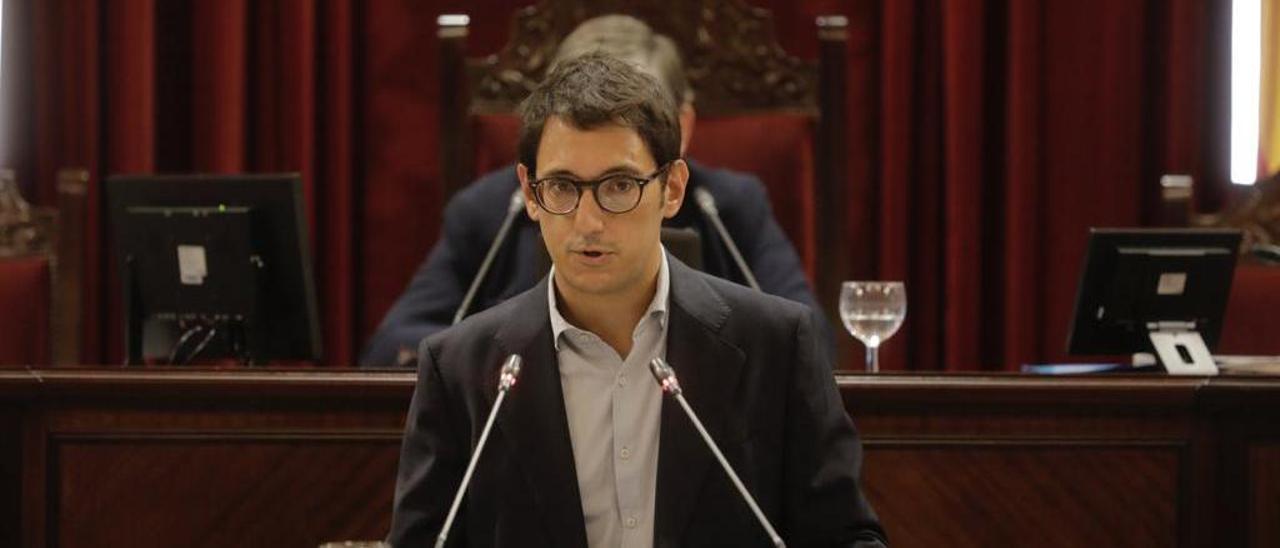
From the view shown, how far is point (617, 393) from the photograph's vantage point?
5.29 feet

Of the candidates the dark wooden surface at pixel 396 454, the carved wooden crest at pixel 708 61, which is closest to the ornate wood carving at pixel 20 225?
the carved wooden crest at pixel 708 61

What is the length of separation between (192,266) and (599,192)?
123 cm

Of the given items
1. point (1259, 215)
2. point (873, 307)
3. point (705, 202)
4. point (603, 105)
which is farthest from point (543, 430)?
point (1259, 215)

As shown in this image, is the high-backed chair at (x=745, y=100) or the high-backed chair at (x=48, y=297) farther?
the high-backed chair at (x=745, y=100)

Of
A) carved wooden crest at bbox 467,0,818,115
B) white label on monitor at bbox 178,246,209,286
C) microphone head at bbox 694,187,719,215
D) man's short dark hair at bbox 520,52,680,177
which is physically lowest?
white label on monitor at bbox 178,246,209,286

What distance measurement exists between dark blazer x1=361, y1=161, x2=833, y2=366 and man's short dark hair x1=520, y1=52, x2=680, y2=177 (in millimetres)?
1294

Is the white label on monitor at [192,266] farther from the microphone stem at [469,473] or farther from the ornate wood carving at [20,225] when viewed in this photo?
the microphone stem at [469,473]

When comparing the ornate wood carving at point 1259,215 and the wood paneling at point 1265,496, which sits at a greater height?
the ornate wood carving at point 1259,215

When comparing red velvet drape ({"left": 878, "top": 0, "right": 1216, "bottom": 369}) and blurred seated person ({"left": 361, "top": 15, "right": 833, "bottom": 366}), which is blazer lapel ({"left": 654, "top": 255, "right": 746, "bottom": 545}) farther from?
red velvet drape ({"left": 878, "top": 0, "right": 1216, "bottom": 369})

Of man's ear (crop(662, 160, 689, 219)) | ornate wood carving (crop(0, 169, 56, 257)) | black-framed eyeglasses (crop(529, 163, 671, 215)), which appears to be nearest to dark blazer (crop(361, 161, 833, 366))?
ornate wood carving (crop(0, 169, 56, 257))

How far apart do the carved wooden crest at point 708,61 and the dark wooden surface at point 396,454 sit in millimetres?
1264

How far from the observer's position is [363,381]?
7.14 feet

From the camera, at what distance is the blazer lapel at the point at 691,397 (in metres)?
1.56

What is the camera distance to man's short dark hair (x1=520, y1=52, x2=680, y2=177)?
1.54m
